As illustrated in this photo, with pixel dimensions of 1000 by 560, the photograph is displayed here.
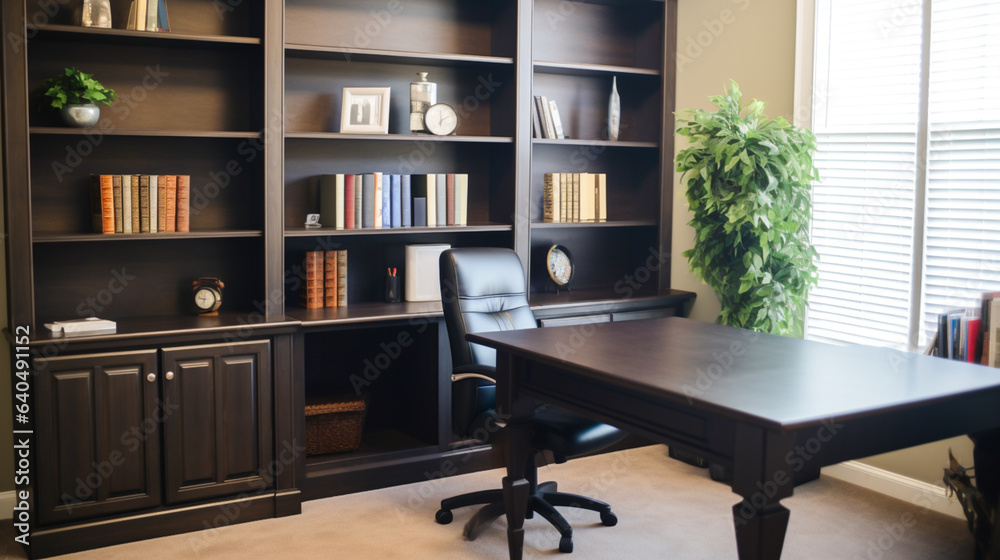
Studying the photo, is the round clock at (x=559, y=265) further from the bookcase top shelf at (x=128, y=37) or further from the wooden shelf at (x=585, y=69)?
the bookcase top shelf at (x=128, y=37)

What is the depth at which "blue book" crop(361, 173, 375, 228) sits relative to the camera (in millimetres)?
4121

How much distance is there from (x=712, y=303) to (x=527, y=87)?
5.07 ft

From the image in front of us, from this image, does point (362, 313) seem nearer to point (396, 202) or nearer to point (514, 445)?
point (396, 202)

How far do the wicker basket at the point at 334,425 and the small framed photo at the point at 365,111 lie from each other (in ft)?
4.26

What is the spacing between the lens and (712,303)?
472cm

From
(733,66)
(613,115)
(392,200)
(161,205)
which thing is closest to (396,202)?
(392,200)

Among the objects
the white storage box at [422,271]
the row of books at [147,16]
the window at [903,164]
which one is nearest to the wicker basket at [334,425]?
the white storage box at [422,271]

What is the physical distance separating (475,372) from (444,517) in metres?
0.70

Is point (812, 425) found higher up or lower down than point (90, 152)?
lower down

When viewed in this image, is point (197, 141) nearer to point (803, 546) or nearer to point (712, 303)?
point (712, 303)

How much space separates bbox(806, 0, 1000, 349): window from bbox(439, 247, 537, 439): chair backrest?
1547 millimetres

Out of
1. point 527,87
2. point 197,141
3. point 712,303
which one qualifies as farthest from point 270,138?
point 712,303
